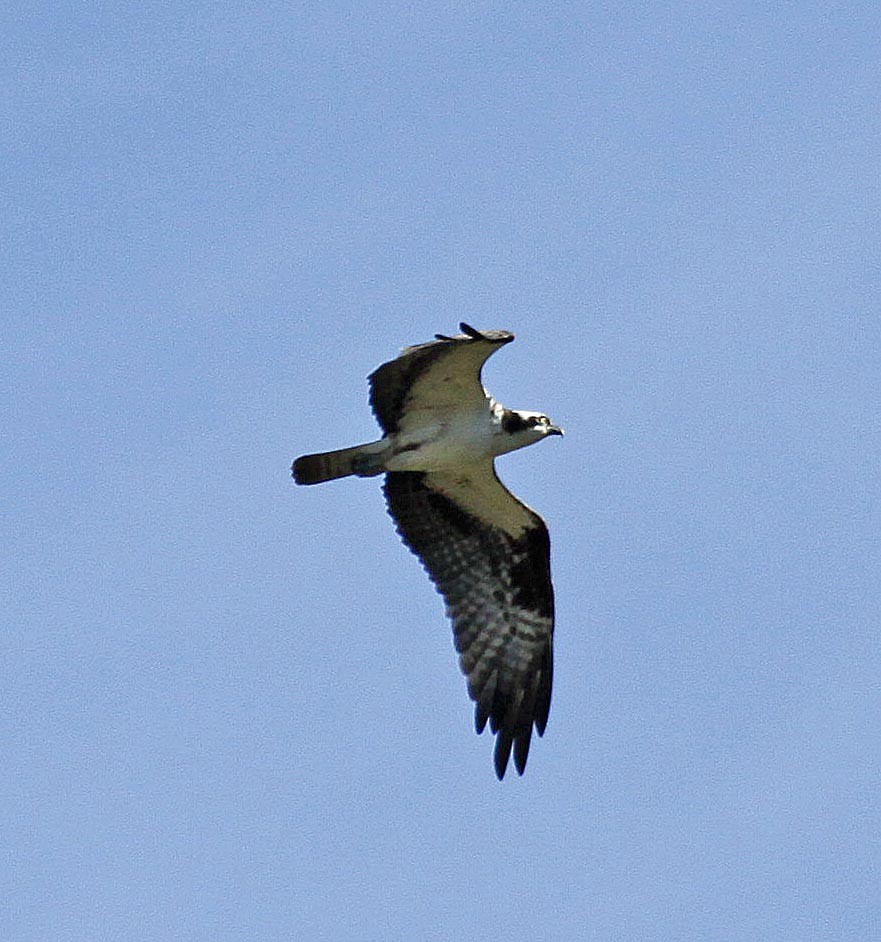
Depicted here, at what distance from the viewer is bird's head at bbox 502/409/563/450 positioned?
15578mm

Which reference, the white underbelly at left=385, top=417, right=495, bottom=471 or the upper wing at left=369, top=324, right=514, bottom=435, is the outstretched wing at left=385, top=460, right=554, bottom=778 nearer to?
the white underbelly at left=385, top=417, right=495, bottom=471

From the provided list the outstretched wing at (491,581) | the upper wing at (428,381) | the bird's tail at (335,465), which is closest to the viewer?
the upper wing at (428,381)

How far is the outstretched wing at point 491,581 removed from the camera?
53.4 feet

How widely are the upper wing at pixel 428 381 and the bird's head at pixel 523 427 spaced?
0.29 meters

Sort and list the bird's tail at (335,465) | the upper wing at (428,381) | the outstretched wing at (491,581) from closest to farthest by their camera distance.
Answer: the upper wing at (428,381)
the bird's tail at (335,465)
the outstretched wing at (491,581)

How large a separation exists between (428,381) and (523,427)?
98 cm

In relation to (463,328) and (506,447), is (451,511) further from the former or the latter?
(463,328)

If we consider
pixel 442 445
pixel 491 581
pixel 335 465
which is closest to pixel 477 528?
pixel 491 581

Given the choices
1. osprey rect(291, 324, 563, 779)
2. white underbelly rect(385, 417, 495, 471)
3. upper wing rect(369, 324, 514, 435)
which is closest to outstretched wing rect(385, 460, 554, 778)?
osprey rect(291, 324, 563, 779)

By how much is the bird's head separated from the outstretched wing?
2.14 feet

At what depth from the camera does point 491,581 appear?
16656mm

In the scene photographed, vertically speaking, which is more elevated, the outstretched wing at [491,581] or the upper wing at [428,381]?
the upper wing at [428,381]

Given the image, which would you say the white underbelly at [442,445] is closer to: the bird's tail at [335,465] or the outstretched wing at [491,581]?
the bird's tail at [335,465]

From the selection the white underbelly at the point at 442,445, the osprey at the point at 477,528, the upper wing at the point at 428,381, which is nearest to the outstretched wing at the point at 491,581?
the osprey at the point at 477,528
